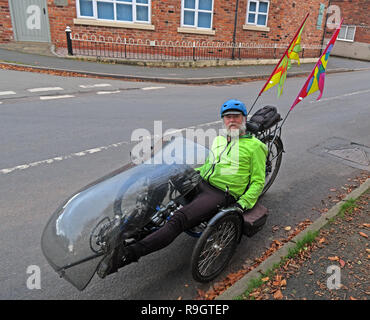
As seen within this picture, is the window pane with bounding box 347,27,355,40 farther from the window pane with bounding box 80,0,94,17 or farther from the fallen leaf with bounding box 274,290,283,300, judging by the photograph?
the fallen leaf with bounding box 274,290,283,300

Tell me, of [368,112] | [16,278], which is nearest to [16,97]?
[16,278]

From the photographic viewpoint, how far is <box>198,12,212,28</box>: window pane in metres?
16.7

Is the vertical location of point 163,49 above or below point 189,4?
below

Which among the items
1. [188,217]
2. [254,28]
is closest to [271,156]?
[188,217]

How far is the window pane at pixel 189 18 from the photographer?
16.4 metres

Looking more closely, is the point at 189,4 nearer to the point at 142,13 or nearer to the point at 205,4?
the point at 205,4

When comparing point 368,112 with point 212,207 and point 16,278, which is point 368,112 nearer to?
point 212,207

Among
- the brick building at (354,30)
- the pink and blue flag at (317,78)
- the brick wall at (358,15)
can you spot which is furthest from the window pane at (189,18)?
the brick wall at (358,15)

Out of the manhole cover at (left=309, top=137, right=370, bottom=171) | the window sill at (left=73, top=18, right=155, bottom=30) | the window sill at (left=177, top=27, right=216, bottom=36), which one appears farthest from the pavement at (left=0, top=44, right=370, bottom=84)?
the manhole cover at (left=309, top=137, right=370, bottom=171)

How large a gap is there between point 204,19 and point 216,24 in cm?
72

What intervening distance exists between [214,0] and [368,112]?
420 inches

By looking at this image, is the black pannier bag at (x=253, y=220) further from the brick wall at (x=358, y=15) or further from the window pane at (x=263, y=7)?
the brick wall at (x=358, y=15)

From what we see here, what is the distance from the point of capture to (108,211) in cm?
250

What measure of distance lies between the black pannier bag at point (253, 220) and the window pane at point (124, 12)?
14551 mm
